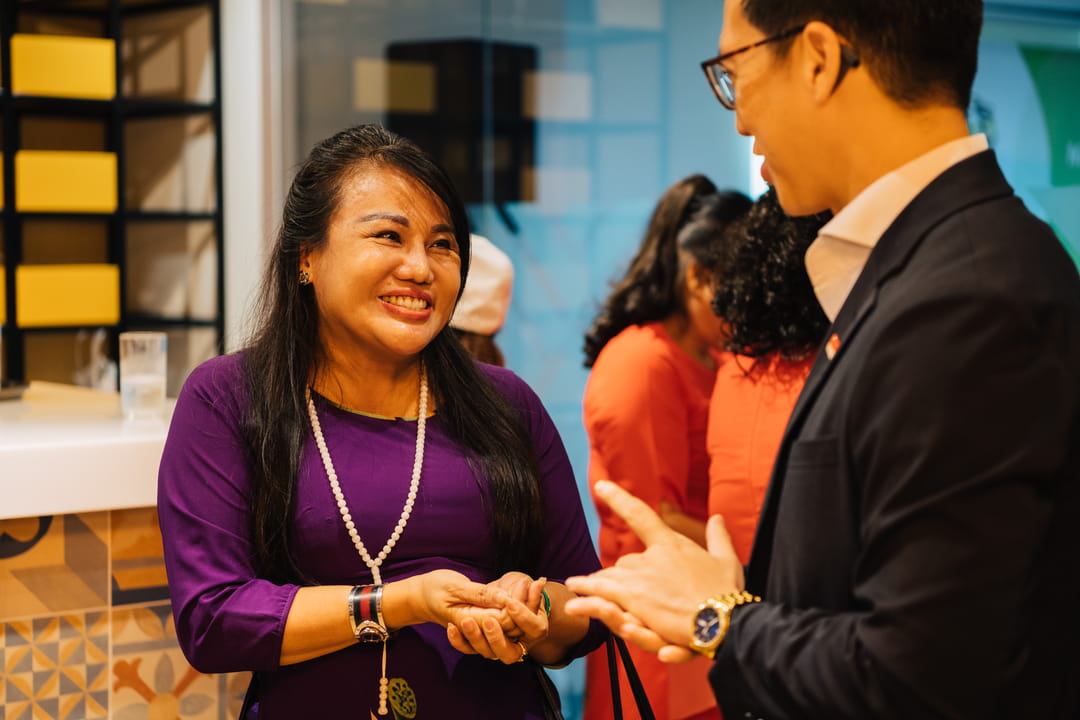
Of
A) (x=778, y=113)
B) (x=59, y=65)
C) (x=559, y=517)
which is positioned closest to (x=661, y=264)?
(x=559, y=517)

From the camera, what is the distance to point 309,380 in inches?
65.5

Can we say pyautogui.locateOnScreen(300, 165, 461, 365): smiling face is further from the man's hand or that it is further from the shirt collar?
the shirt collar

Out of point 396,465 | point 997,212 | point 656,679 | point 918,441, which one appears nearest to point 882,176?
point 997,212

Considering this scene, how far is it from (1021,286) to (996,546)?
0.71ft

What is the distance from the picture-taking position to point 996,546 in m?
0.92

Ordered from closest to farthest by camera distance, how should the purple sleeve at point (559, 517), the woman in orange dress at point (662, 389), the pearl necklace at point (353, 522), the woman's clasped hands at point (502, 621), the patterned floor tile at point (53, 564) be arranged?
the woman's clasped hands at point (502, 621), the pearl necklace at point (353, 522), the purple sleeve at point (559, 517), the patterned floor tile at point (53, 564), the woman in orange dress at point (662, 389)

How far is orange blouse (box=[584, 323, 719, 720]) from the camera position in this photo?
2512mm

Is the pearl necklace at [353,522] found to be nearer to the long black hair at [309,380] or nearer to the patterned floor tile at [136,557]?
the long black hair at [309,380]

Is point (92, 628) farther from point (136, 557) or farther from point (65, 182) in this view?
point (65, 182)

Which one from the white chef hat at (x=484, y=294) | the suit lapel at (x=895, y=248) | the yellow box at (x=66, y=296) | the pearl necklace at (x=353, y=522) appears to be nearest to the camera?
the suit lapel at (x=895, y=248)

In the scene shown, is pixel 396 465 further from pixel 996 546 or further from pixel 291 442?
pixel 996 546

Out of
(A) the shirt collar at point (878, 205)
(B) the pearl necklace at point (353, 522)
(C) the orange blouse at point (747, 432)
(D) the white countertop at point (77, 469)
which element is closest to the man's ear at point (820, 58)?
(A) the shirt collar at point (878, 205)

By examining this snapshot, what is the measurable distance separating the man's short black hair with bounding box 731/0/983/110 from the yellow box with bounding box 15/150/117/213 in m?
4.28

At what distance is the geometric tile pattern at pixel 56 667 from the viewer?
183cm
